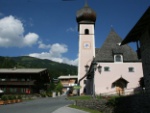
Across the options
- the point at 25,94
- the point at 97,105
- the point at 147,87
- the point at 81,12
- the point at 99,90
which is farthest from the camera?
the point at 81,12

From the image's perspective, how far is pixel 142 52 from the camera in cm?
1644

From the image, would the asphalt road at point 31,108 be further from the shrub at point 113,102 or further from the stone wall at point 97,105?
the shrub at point 113,102

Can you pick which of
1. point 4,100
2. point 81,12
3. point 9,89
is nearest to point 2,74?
point 9,89

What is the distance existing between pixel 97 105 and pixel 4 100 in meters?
17.2

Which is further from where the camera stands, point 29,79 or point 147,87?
point 29,79

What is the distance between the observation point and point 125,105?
1817cm

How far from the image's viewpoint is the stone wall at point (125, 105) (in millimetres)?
14317

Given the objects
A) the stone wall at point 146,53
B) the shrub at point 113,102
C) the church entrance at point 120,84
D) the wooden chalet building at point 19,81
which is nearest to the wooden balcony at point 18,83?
the wooden chalet building at point 19,81

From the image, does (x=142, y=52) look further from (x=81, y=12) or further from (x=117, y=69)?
(x=81, y=12)

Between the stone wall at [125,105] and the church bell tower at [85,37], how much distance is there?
2519 cm

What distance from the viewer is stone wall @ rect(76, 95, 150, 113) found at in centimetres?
1432

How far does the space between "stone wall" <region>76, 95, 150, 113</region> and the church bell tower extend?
25185mm

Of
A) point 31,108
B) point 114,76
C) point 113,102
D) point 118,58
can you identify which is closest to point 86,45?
point 118,58

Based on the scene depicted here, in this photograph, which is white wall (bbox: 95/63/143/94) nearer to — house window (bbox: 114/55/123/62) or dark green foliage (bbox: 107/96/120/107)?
house window (bbox: 114/55/123/62)
